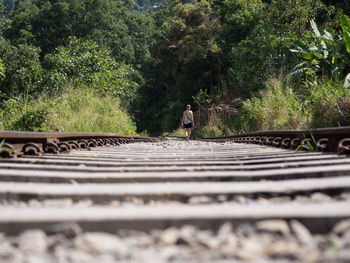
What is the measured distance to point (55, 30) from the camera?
108 feet

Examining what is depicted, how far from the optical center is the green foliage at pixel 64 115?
947cm

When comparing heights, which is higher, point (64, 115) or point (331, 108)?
point (331, 108)

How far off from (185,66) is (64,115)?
81.3 ft

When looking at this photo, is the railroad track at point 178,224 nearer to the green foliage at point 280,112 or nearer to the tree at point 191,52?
the green foliage at point 280,112

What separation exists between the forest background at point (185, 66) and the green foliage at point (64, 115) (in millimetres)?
38

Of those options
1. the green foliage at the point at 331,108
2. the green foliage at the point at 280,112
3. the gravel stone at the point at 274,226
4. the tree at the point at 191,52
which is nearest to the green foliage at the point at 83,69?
the green foliage at the point at 280,112

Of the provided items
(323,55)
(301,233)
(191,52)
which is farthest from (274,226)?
(191,52)

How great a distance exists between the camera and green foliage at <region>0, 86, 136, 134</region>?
31.1 ft

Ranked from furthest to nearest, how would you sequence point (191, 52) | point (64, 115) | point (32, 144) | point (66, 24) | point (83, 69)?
point (66, 24), point (191, 52), point (83, 69), point (64, 115), point (32, 144)

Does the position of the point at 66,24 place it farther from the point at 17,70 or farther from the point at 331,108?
the point at 331,108

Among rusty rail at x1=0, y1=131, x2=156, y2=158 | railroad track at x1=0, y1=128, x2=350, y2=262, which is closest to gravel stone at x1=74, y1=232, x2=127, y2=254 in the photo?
railroad track at x1=0, y1=128, x2=350, y2=262

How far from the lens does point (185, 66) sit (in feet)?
110

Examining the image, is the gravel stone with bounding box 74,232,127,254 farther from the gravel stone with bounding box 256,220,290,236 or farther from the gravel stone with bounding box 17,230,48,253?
the gravel stone with bounding box 256,220,290,236

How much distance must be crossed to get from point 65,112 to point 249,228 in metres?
9.37
